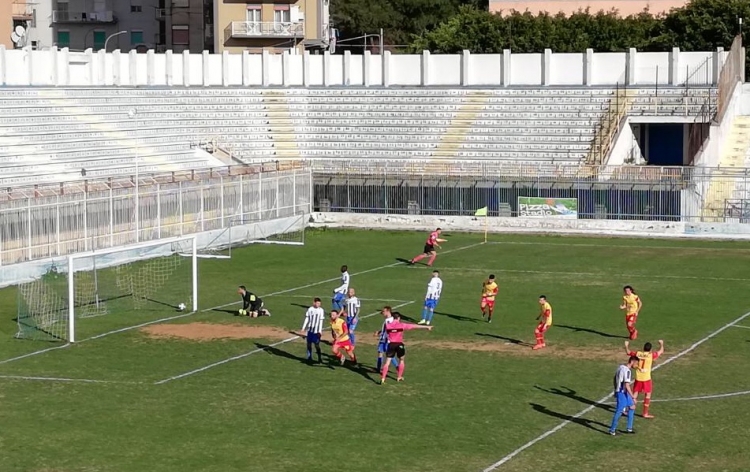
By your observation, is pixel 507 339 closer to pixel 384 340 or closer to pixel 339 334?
pixel 339 334

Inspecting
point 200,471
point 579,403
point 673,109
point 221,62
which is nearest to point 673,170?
point 673,109

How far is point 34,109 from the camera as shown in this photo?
61656 mm

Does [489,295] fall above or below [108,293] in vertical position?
above

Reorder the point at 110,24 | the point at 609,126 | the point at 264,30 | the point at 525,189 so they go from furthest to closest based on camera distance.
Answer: the point at 110,24 < the point at 264,30 < the point at 609,126 < the point at 525,189

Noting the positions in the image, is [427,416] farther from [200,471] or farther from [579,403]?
[200,471]

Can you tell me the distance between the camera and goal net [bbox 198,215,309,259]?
2146 inches

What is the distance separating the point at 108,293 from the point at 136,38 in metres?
73.3

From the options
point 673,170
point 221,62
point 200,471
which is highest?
point 221,62

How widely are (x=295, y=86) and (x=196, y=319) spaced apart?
3844cm

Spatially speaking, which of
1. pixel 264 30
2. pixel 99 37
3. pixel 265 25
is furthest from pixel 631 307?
pixel 99 37

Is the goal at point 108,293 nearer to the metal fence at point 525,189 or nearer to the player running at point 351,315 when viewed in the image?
the player running at point 351,315

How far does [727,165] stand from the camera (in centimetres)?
6425

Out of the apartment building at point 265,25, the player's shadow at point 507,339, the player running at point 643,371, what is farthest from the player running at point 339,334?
the apartment building at point 265,25

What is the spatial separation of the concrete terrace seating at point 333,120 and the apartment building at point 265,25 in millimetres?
20878
